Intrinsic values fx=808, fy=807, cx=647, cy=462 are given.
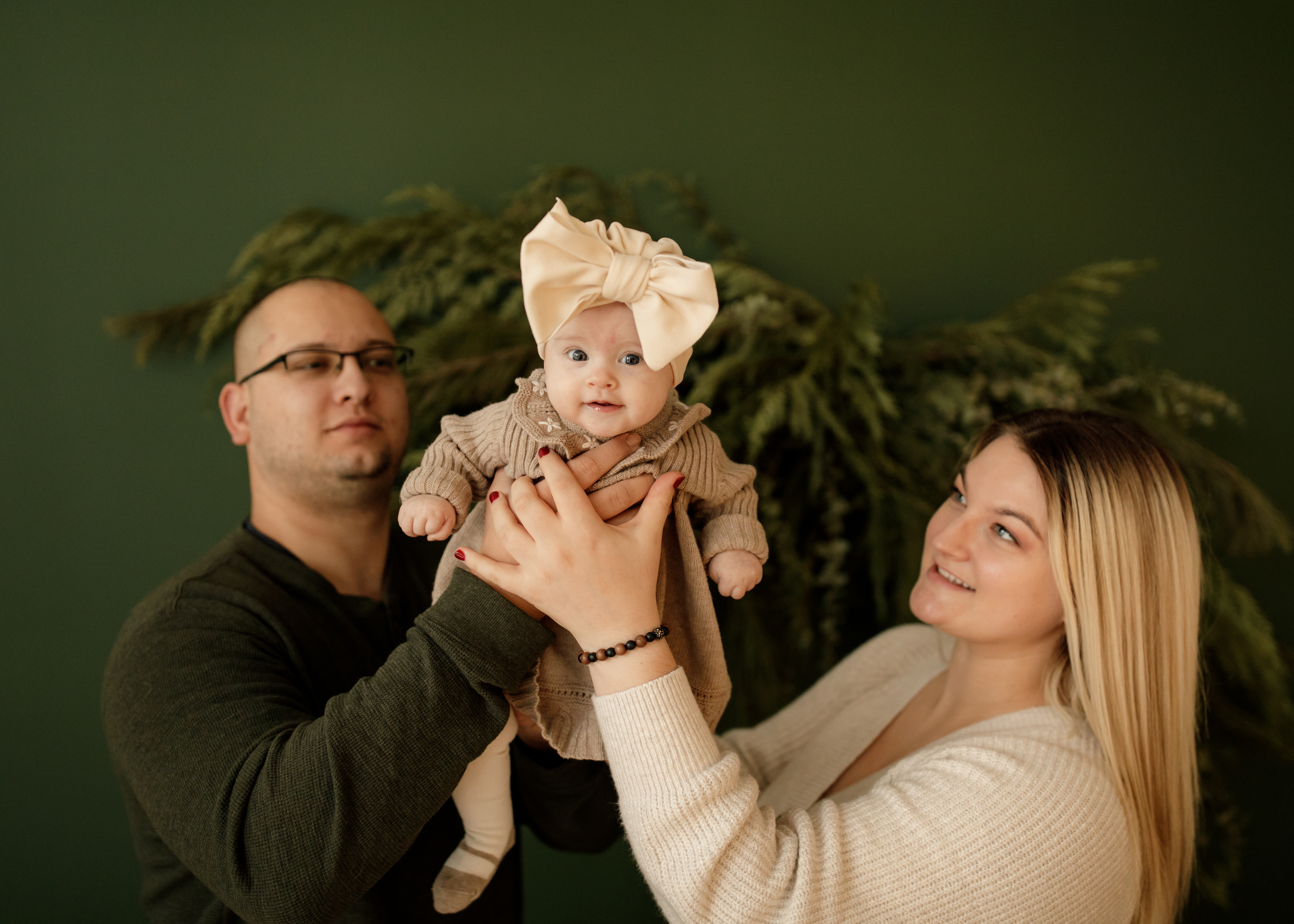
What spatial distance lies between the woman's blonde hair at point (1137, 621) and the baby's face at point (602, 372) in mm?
757

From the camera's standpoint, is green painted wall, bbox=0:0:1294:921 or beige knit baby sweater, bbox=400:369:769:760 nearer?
beige knit baby sweater, bbox=400:369:769:760

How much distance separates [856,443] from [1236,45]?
1926 millimetres

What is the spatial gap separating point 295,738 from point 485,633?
0.97ft

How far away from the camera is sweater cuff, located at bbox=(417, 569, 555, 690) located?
112 centimetres

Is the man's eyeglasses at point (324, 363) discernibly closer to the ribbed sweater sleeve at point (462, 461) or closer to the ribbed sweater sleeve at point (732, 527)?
the ribbed sweater sleeve at point (462, 461)

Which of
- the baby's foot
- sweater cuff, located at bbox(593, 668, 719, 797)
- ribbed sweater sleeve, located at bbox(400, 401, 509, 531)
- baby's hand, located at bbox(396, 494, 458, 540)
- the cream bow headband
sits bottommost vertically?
the baby's foot

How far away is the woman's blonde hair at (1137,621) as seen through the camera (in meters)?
1.34

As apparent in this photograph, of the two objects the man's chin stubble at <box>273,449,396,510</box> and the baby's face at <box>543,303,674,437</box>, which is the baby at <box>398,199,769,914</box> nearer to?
the baby's face at <box>543,303,674,437</box>

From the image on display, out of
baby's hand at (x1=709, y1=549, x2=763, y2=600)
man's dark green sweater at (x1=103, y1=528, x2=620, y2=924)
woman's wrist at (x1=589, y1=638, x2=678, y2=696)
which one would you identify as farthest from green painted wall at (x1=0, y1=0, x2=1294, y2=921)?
woman's wrist at (x1=589, y1=638, x2=678, y2=696)

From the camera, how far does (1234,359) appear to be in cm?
268

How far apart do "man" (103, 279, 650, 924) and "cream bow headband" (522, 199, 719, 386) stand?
22cm

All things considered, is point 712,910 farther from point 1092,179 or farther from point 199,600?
point 1092,179

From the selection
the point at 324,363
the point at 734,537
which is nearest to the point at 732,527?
the point at 734,537

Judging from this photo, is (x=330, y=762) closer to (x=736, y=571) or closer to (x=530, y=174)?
(x=736, y=571)
